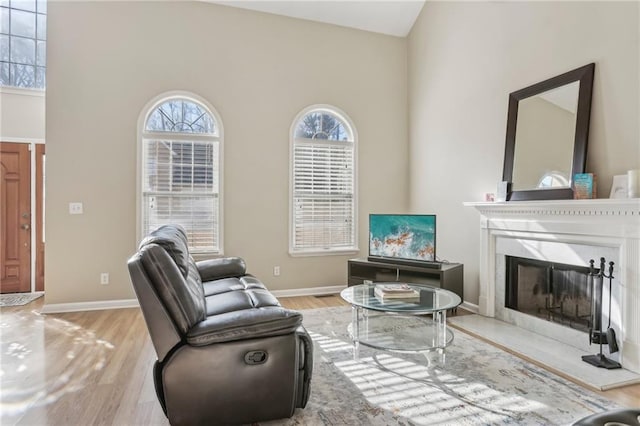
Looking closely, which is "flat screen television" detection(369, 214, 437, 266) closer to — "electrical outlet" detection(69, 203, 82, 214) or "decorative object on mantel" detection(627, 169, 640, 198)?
"decorative object on mantel" detection(627, 169, 640, 198)

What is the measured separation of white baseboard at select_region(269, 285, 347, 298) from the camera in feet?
15.2

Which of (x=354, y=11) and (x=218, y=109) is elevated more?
(x=354, y=11)

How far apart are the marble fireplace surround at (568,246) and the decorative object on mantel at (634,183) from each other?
0.07 m

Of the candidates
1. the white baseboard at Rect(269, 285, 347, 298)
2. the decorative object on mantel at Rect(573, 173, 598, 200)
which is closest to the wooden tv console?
the white baseboard at Rect(269, 285, 347, 298)

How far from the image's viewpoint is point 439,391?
2.21 meters

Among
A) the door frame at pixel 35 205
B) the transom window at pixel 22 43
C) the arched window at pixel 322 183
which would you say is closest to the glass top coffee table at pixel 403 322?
the arched window at pixel 322 183

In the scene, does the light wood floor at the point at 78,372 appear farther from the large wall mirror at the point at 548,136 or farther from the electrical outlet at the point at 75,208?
the large wall mirror at the point at 548,136

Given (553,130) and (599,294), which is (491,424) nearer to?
(599,294)

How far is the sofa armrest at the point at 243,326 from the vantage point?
1.75 m

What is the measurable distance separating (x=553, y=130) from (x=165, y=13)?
4339 millimetres

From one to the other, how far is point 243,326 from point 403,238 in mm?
2592

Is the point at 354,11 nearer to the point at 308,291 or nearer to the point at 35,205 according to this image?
the point at 308,291

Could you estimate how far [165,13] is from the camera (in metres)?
4.20

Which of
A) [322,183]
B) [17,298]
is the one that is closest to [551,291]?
[322,183]
